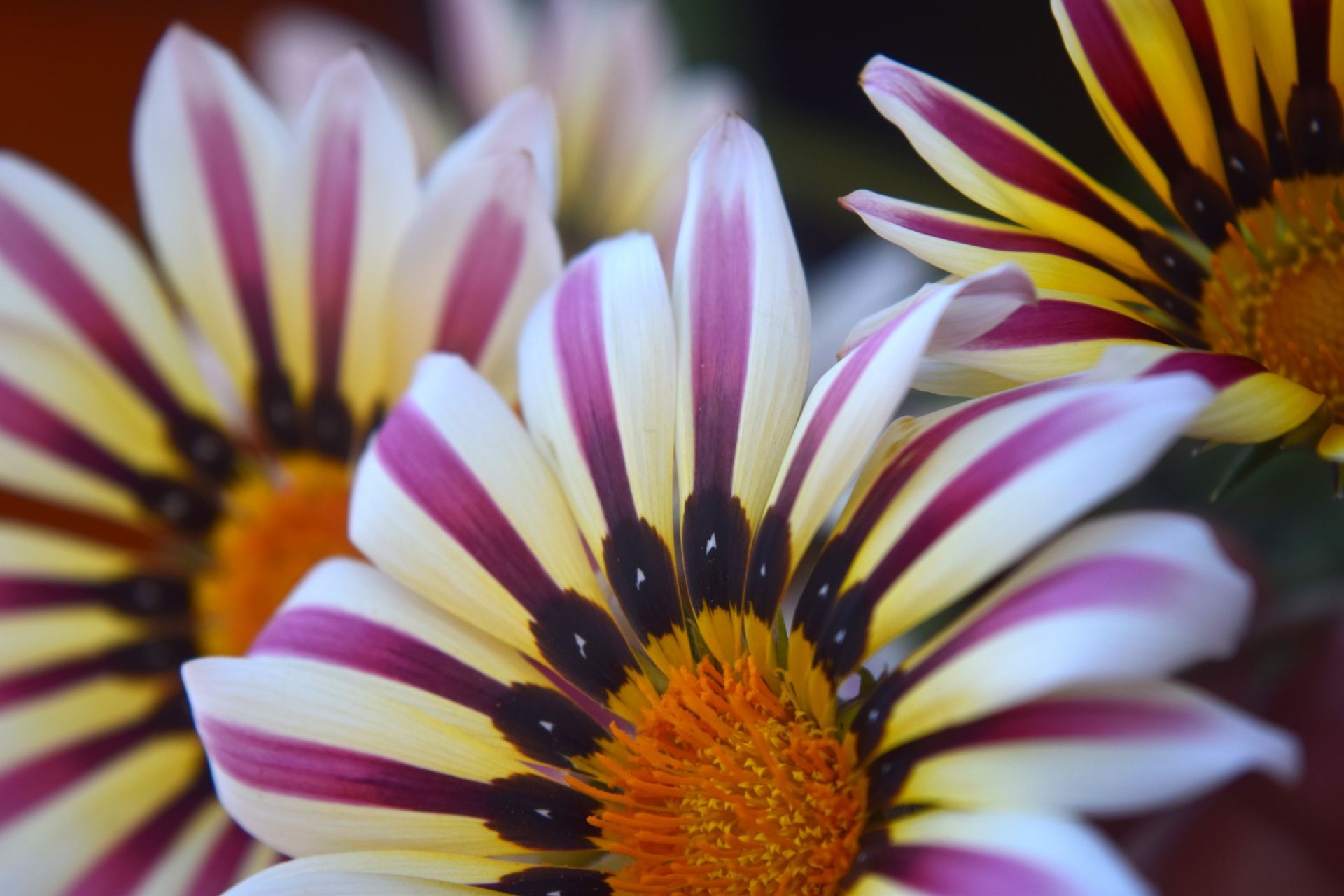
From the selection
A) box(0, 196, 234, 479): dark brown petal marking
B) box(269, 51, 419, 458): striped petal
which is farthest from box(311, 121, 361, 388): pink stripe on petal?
box(0, 196, 234, 479): dark brown petal marking

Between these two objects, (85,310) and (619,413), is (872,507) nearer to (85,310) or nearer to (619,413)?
(619,413)

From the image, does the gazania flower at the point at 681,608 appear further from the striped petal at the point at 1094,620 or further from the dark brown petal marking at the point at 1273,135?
the dark brown petal marking at the point at 1273,135

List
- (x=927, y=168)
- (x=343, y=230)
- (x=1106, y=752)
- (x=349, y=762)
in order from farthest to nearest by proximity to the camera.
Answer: (x=927, y=168), (x=343, y=230), (x=349, y=762), (x=1106, y=752)

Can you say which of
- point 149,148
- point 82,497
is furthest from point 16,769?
point 149,148

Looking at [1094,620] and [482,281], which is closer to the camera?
[1094,620]

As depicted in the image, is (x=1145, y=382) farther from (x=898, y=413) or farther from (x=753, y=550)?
(x=898, y=413)

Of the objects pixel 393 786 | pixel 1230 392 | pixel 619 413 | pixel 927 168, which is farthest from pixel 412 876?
pixel 927 168

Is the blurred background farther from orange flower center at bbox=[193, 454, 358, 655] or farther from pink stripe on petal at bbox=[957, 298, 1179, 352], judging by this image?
orange flower center at bbox=[193, 454, 358, 655]
